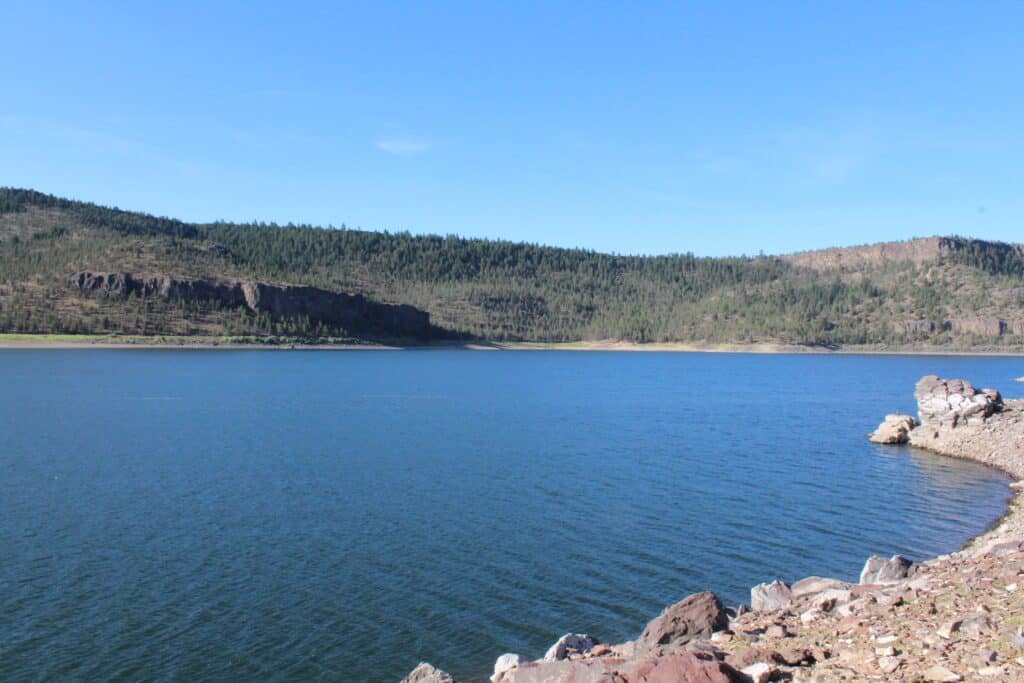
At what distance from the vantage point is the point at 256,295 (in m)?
174

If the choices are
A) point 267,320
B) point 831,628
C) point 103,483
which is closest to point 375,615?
point 831,628

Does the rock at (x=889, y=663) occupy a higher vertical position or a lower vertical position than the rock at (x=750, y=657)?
higher

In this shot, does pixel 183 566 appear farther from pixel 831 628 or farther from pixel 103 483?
pixel 831 628

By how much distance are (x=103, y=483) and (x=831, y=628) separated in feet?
93.6

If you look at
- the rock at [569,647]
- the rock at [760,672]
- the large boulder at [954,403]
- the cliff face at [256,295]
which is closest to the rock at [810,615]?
the rock at [760,672]

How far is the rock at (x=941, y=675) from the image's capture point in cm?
998

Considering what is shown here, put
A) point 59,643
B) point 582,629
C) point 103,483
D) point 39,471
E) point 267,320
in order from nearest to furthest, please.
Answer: point 59,643, point 582,629, point 103,483, point 39,471, point 267,320

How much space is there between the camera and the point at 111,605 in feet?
61.8

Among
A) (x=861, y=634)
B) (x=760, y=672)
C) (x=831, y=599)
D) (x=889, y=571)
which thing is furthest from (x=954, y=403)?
(x=760, y=672)

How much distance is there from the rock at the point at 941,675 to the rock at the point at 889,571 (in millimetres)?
8136

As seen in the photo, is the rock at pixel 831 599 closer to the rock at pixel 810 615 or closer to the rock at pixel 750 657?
the rock at pixel 810 615

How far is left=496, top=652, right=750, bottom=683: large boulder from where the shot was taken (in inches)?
418

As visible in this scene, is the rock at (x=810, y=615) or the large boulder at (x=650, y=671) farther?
the rock at (x=810, y=615)

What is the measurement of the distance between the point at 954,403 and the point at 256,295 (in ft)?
504
